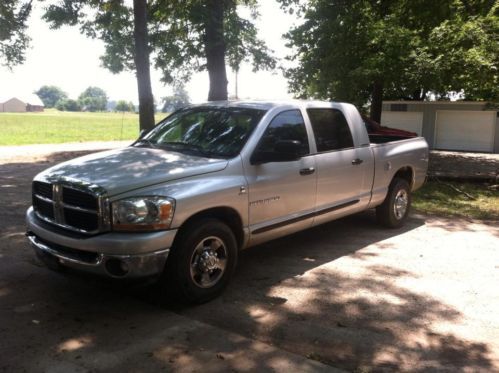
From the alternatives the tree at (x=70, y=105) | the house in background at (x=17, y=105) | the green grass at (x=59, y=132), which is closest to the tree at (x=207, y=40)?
the green grass at (x=59, y=132)

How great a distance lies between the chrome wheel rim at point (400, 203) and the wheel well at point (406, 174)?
20cm

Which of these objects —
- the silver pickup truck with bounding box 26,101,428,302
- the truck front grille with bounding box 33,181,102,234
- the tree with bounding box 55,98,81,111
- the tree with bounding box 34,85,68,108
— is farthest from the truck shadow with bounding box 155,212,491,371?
the tree with bounding box 34,85,68,108

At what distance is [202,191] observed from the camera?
438cm

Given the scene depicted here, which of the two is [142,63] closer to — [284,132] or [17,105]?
[284,132]

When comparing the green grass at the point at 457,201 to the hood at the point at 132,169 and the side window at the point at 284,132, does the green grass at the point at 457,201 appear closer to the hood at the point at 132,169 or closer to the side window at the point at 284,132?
the side window at the point at 284,132

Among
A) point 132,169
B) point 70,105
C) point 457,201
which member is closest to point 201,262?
point 132,169

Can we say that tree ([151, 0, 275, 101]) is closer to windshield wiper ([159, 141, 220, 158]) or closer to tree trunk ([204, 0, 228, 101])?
tree trunk ([204, 0, 228, 101])

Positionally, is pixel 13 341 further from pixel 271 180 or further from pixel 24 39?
pixel 24 39

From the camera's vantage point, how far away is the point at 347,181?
6102 millimetres

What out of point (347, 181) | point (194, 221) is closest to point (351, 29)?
point (347, 181)

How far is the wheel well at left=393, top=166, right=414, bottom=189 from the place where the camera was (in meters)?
7.39

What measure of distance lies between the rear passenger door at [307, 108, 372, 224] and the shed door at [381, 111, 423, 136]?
802 inches

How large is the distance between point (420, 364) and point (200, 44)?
13613 millimetres

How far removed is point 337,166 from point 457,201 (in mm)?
5249
